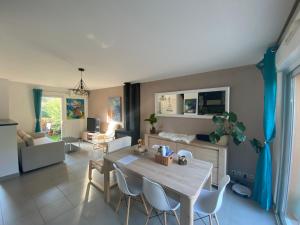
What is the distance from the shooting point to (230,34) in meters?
1.58

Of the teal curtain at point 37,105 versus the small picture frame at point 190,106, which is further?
the teal curtain at point 37,105

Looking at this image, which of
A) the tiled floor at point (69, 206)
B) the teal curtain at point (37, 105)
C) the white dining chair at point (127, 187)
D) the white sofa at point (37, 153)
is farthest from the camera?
the teal curtain at point (37, 105)

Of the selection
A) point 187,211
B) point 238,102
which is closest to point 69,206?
point 187,211

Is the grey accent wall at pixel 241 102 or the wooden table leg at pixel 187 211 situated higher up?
the grey accent wall at pixel 241 102

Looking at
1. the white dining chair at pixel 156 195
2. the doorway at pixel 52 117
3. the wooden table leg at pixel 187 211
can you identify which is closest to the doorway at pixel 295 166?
the wooden table leg at pixel 187 211

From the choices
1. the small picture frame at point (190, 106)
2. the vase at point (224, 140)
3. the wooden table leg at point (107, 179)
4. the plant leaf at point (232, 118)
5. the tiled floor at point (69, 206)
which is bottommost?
the tiled floor at point (69, 206)

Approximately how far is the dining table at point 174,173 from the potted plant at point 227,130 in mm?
810

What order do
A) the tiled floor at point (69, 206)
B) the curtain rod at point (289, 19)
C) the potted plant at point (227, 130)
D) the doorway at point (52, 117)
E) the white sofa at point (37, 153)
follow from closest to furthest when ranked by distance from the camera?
the curtain rod at point (289, 19), the tiled floor at point (69, 206), the potted plant at point (227, 130), the white sofa at point (37, 153), the doorway at point (52, 117)

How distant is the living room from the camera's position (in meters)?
1.30

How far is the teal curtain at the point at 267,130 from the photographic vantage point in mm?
1907

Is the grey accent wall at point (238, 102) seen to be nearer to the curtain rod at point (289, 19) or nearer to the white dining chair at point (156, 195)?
the curtain rod at point (289, 19)

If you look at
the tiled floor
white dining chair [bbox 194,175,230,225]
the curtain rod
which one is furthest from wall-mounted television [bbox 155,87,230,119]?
white dining chair [bbox 194,175,230,225]

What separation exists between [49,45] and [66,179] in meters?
2.48

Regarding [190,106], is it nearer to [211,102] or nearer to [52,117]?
[211,102]
